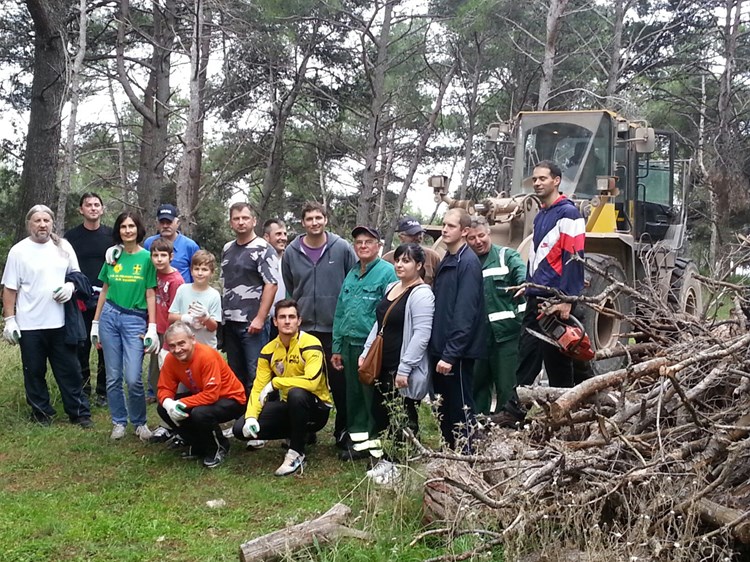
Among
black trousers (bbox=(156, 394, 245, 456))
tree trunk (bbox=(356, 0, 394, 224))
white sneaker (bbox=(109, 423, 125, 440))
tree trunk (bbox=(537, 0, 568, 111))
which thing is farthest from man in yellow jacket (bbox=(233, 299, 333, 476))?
tree trunk (bbox=(537, 0, 568, 111))

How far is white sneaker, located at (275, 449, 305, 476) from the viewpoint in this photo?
17.3 feet

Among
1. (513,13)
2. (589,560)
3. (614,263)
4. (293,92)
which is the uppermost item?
(513,13)

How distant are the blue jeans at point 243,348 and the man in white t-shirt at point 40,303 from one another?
4.71 feet

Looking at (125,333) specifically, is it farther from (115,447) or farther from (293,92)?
(293,92)

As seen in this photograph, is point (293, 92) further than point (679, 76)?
No

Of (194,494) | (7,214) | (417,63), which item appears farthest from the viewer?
(417,63)

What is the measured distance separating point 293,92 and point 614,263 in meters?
13.1

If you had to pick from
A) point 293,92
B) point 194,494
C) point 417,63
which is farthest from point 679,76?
point 194,494

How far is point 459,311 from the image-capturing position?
4863 mm

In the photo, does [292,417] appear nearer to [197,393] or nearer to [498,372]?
[197,393]

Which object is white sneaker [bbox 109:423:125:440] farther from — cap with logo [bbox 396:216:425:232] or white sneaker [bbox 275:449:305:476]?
cap with logo [bbox 396:216:425:232]

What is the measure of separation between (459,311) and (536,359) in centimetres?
76

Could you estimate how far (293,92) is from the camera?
1898 cm

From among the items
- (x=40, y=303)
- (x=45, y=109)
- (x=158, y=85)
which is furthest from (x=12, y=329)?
(x=158, y=85)
